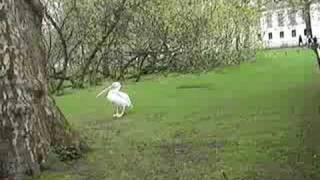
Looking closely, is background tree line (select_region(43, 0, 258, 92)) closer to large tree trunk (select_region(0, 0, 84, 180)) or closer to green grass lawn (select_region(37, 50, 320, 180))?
green grass lawn (select_region(37, 50, 320, 180))

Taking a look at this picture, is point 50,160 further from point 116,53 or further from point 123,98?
point 116,53

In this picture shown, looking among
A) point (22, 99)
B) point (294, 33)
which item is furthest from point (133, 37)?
point (294, 33)

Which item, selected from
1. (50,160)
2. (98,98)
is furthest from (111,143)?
(98,98)

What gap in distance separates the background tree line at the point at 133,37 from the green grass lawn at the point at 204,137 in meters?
9.33

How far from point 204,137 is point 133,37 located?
2113 centimetres

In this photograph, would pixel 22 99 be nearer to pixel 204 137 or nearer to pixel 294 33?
pixel 204 137

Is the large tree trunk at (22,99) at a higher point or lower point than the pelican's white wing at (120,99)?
higher

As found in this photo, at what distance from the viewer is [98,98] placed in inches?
842

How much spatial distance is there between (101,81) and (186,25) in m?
5.39

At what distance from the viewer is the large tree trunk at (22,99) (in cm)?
855

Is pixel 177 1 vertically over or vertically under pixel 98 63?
over

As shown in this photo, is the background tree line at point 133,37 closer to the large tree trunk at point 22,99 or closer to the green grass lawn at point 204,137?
the green grass lawn at point 204,137

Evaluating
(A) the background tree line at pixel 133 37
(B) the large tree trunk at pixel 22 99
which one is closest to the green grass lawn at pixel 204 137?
(B) the large tree trunk at pixel 22 99

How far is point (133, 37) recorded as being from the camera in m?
32.2
